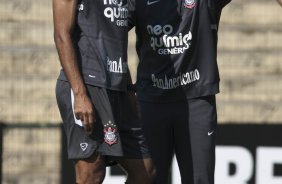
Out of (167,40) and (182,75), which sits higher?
(167,40)

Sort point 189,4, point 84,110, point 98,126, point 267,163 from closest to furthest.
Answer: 1. point 84,110
2. point 98,126
3. point 189,4
4. point 267,163

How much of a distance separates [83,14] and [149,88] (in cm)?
80

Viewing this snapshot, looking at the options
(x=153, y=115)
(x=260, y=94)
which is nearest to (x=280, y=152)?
(x=260, y=94)

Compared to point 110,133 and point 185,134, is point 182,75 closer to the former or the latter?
point 185,134

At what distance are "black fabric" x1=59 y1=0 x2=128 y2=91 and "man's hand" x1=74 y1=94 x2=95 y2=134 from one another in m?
0.16

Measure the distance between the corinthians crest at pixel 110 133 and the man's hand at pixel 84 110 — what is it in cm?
14

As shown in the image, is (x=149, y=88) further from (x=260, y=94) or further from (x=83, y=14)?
(x=260, y=94)

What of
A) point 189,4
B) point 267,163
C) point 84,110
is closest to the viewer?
point 84,110

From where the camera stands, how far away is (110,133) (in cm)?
466

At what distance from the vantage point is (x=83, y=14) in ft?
15.3

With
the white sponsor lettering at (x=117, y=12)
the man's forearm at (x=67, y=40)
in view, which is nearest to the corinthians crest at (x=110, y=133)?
the man's forearm at (x=67, y=40)

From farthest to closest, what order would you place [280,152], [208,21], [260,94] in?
[260,94] < [280,152] < [208,21]

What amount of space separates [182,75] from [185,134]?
325mm

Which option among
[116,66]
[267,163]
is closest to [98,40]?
[116,66]
